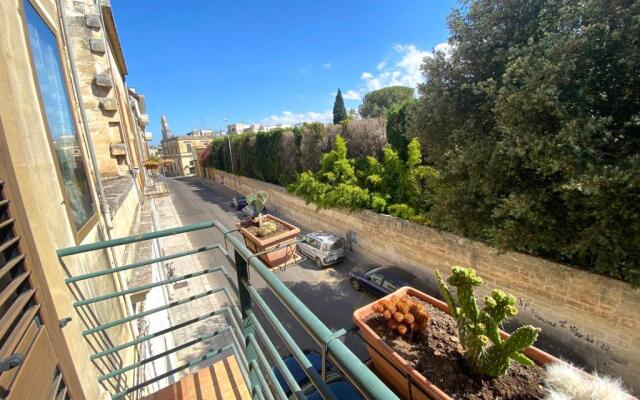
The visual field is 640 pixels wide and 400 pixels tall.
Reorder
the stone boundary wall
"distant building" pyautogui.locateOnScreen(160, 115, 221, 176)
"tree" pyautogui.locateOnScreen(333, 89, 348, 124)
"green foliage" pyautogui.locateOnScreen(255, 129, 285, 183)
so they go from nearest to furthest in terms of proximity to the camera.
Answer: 1. the stone boundary wall
2. "green foliage" pyautogui.locateOnScreen(255, 129, 285, 183)
3. "tree" pyautogui.locateOnScreen(333, 89, 348, 124)
4. "distant building" pyautogui.locateOnScreen(160, 115, 221, 176)

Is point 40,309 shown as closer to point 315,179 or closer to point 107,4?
point 107,4

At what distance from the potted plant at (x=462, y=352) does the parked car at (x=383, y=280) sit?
385cm

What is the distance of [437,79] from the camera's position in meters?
Answer: 5.88

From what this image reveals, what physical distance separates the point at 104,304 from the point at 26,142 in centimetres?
161

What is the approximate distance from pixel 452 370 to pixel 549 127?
388 centimetres

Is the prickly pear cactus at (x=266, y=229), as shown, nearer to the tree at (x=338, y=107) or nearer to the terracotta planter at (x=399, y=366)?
the terracotta planter at (x=399, y=366)

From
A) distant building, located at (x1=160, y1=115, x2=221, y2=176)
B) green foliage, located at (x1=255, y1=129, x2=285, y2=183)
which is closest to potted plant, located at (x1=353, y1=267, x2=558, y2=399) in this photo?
green foliage, located at (x1=255, y1=129, x2=285, y2=183)

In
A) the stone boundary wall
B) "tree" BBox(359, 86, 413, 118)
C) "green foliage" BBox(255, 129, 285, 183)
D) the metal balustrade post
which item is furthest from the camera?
"tree" BBox(359, 86, 413, 118)

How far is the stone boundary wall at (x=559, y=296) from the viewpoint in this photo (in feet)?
15.1

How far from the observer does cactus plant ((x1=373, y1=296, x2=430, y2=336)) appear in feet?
10.7

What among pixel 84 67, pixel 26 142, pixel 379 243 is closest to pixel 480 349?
pixel 26 142

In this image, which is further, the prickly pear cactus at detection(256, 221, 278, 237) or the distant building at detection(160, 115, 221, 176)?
the distant building at detection(160, 115, 221, 176)

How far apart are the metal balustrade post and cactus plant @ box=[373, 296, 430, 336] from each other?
2050 mm

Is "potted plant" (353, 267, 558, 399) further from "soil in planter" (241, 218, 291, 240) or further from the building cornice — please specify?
the building cornice
